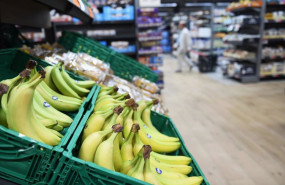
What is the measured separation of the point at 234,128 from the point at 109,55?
2235 millimetres

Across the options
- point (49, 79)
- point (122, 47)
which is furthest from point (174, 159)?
point (122, 47)

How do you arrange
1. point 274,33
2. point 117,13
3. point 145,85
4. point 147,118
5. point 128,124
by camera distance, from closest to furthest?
point 128,124, point 147,118, point 145,85, point 117,13, point 274,33

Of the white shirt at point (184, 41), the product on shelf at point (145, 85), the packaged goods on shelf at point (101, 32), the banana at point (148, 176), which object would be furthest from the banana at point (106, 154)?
the white shirt at point (184, 41)

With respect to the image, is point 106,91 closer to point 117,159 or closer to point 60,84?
point 60,84

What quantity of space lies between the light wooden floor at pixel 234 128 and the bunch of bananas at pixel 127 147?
135 centimetres

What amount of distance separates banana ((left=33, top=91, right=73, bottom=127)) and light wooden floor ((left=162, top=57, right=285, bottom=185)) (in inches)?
69.7

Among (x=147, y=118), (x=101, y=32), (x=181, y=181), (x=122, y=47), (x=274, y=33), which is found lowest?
(x=181, y=181)

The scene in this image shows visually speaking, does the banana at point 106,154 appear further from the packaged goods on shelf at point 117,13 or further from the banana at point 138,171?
the packaged goods on shelf at point 117,13

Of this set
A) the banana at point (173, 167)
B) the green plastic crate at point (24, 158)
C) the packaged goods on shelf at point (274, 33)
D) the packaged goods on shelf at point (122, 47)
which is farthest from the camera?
the packaged goods on shelf at point (274, 33)

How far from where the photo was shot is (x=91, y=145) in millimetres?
1001

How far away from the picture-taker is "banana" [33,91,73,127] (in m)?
1.14

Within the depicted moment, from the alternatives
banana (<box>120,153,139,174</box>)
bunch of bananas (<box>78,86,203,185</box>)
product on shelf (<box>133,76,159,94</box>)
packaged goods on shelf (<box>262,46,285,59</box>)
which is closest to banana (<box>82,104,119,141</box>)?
bunch of bananas (<box>78,86,203,185</box>)

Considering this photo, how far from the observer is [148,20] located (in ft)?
18.9

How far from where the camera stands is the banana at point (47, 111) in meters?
1.14
